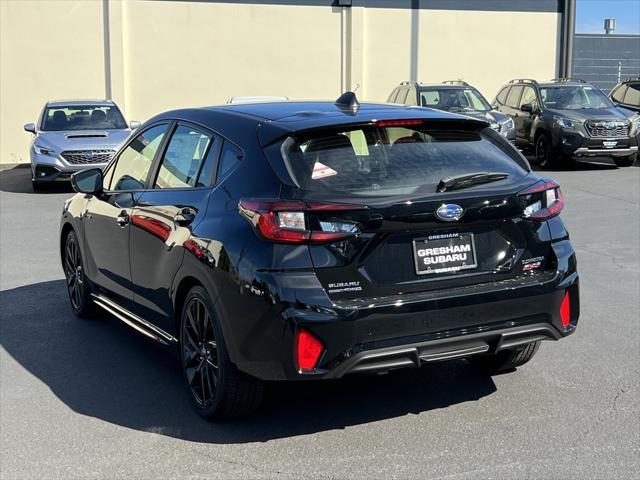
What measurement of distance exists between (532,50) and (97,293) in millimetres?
20773

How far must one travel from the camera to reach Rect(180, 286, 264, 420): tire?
4484mm

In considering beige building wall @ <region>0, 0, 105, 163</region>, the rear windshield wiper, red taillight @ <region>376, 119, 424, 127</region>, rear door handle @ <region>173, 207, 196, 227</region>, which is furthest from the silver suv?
the rear windshield wiper

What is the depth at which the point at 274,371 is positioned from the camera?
165 inches

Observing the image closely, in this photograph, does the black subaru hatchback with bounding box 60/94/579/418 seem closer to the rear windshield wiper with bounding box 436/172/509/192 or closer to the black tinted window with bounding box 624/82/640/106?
the rear windshield wiper with bounding box 436/172/509/192

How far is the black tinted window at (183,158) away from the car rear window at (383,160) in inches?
30.7

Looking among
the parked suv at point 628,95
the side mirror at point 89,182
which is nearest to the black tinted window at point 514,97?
the parked suv at point 628,95

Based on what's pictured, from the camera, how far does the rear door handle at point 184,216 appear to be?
15.8 feet

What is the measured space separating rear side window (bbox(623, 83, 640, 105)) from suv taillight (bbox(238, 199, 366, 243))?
56.6ft

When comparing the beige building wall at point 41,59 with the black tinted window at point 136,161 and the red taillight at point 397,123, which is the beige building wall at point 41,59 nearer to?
the black tinted window at point 136,161

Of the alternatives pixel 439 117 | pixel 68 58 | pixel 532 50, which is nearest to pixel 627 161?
pixel 532 50

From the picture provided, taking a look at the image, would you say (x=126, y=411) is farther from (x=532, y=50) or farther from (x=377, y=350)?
(x=532, y=50)

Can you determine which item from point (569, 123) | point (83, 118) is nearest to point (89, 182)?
point (83, 118)

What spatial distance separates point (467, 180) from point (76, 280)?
12.2 ft

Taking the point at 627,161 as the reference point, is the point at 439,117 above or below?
above
